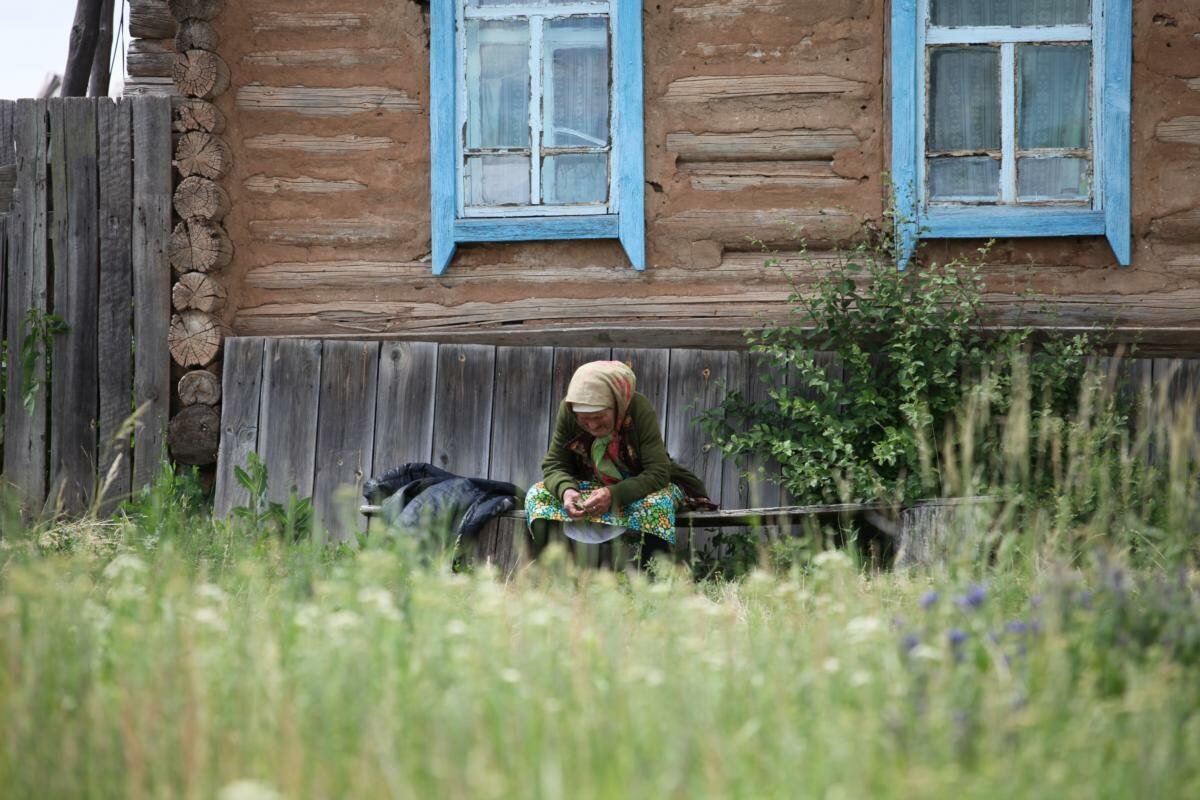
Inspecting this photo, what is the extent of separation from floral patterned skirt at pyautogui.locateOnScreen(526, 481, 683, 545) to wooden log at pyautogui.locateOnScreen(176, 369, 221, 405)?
6.90ft

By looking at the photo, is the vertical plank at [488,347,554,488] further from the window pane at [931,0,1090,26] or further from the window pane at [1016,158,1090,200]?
the window pane at [931,0,1090,26]

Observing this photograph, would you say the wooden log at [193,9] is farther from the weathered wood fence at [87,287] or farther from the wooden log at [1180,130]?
the wooden log at [1180,130]

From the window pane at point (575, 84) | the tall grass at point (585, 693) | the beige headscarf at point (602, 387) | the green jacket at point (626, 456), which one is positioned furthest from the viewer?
the window pane at point (575, 84)

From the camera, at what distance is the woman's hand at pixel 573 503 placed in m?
5.57

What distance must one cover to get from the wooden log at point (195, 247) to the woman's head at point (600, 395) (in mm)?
2382

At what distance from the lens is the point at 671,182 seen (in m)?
6.91

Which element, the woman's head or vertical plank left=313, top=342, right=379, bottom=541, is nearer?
the woman's head

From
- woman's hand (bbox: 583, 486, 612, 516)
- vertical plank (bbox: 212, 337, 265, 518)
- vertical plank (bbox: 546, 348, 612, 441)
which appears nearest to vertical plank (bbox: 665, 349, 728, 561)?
vertical plank (bbox: 546, 348, 612, 441)

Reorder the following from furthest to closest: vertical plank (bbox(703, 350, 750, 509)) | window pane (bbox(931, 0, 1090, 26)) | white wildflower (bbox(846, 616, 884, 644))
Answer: window pane (bbox(931, 0, 1090, 26)) → vertical plank (bbox(703, 350, 750, 509)) → white wildflower (bbox(846, 616, 884, 644))

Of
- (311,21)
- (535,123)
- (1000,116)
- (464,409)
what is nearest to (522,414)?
(464,409)

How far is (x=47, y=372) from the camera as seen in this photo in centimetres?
688

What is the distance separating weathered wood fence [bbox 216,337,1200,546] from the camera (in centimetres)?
652

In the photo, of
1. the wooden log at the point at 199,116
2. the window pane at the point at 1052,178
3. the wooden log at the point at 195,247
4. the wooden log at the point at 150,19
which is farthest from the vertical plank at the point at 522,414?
the wooden log at the point at 150,19

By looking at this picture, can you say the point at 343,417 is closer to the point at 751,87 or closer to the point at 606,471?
the point at 606,471
